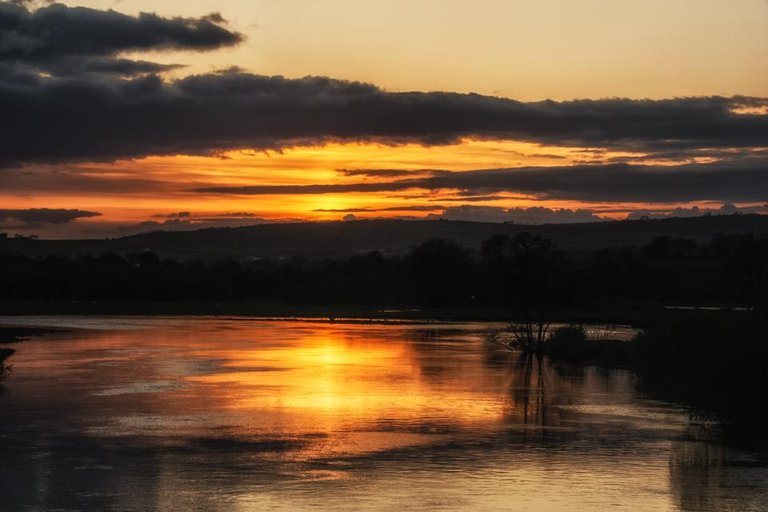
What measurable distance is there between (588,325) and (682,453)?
49.8 metres

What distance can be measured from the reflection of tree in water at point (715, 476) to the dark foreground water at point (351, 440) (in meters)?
0.06

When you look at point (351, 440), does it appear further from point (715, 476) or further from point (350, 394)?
point (350, 394)

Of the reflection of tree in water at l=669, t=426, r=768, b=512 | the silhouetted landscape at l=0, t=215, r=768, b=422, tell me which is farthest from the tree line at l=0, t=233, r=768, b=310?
the reflection of tree in water at l=669, t=426, r=768, b=512

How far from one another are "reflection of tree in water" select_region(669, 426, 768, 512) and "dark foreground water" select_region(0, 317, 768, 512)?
0.06m

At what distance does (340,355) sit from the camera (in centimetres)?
5388

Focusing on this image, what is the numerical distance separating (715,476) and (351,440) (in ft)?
29.1

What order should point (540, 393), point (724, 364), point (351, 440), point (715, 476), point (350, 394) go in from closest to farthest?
point (715, 476) → point (351, 440) → point (724, 364) → point (350, 394) → point (540, 393)

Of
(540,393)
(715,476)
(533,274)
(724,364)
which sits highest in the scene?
(724,364)

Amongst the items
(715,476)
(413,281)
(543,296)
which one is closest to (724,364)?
(715,476)

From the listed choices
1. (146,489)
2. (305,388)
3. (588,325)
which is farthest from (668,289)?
(146,489)

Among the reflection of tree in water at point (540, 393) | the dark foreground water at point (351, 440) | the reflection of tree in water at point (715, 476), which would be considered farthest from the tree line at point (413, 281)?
the reflection of tree in water at point (715, 476)

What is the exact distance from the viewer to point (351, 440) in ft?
90.1

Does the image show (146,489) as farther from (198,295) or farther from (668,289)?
(198,295)

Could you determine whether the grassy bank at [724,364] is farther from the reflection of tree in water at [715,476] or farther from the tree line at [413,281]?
the tree line at [413,281]
